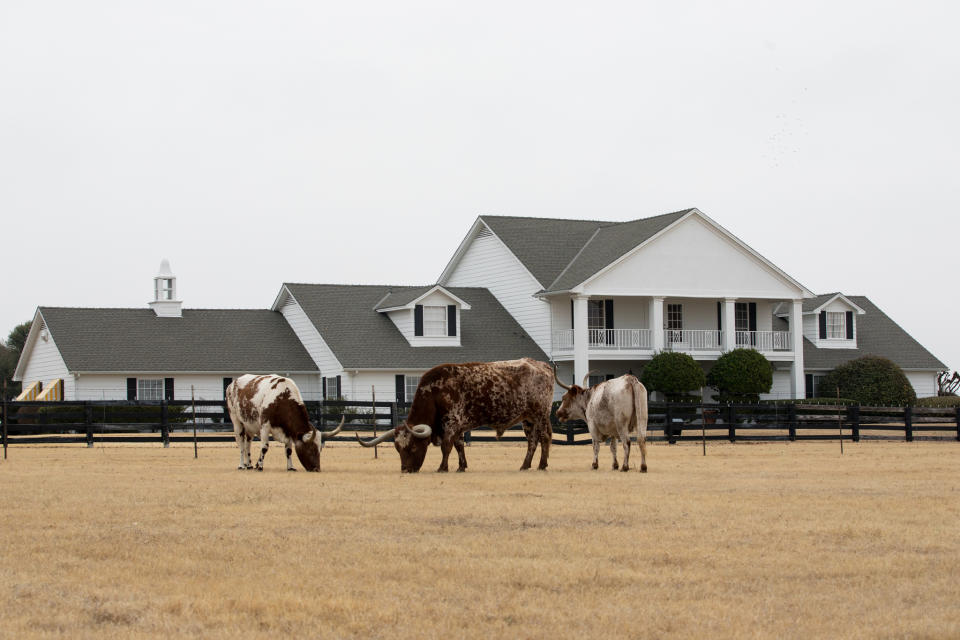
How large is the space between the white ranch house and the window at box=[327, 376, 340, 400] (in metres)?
0.12

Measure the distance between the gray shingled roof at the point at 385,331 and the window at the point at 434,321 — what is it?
0.74 m

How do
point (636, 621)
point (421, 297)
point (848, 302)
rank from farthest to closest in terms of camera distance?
point (848, 302) < point (421, 297) < point (636, 621)

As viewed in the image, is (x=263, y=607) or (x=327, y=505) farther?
(x=327, y=505)

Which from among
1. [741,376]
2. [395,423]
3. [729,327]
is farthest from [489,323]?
[395,423]

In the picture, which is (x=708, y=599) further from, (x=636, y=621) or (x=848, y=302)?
(x=848, y=302)

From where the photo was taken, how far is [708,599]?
9719 millimetres

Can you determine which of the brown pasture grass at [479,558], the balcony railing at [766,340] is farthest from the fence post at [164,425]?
the balcony railing at [766,340]

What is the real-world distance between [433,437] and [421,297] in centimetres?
2566

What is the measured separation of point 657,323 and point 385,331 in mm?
10548

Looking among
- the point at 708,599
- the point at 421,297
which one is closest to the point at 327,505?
the point at 708,599

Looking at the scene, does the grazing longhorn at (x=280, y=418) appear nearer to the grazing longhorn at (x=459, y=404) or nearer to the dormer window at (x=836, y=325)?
the grazing longhorn at (x=459, y=404)

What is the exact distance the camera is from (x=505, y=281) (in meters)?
53.1

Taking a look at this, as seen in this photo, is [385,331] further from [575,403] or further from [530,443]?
[530,443]

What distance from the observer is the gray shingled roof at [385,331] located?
4706 cm
